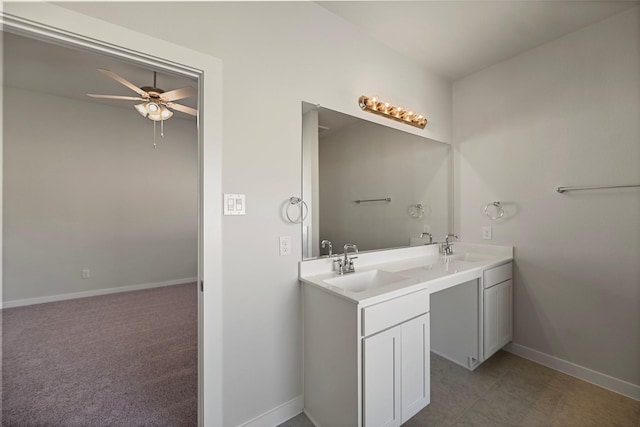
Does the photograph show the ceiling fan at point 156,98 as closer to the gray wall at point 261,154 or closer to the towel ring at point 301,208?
the gray wall at point 261,154

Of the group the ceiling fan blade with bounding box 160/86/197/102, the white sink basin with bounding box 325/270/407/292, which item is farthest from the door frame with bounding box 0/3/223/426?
the ceiling fan blade with bounding box 160/86/197/102

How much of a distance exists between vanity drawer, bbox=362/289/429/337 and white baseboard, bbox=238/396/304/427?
2.56 feet

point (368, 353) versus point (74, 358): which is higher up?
point (368, 353)

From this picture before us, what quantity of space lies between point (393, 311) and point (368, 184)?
1.10m

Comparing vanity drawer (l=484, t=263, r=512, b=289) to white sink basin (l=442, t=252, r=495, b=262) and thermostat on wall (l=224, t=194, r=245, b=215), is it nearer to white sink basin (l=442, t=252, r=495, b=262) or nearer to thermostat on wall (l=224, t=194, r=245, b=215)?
white sink basin (l=442, t=252, r=495, b=262)

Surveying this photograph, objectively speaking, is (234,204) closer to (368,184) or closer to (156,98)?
(368,184)

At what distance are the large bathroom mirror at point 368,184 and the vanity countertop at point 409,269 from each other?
0.09m

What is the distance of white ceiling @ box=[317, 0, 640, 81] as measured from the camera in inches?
66.3

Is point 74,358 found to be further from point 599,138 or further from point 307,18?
point 599,138

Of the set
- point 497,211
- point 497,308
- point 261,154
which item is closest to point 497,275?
point 497,308

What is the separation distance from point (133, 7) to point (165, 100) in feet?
5.53

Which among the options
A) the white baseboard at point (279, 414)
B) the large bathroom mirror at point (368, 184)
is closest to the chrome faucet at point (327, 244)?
the large bathroom mirror at point (368, 184)

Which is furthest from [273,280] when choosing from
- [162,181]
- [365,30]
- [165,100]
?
[162,181]

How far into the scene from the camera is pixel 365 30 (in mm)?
1926
